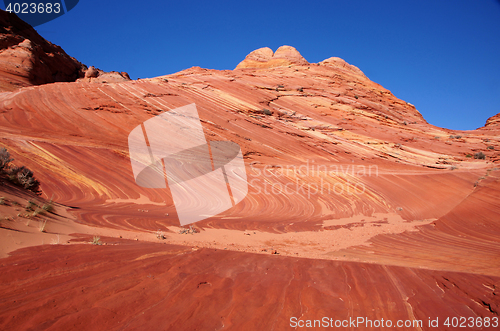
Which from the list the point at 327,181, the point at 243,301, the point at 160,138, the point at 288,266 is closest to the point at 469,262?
the point at 288,266

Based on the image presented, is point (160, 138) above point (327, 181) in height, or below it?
above

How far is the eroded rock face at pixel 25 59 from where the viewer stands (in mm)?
34250

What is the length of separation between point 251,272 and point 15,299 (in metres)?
2.52

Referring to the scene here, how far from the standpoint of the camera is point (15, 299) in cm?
244

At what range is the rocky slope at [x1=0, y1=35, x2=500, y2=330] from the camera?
2.79m

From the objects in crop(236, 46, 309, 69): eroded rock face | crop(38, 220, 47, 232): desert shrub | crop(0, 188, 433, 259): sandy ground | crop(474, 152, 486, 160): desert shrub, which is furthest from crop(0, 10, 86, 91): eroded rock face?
crop(474, 152, 486, 160): desert shrub

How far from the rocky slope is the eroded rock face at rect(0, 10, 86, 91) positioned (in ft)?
58.9

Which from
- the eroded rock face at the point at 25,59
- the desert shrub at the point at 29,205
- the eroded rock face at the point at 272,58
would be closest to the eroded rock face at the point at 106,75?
the eroded rock face at the point at 25,59

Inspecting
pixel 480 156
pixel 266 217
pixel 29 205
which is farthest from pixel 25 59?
pixel 480 156

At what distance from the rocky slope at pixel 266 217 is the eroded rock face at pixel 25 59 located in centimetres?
1796

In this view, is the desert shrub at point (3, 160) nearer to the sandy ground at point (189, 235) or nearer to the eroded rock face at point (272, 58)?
the sandy ground at point (189, 235)

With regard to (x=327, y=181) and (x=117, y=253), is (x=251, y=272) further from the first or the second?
(x=327, y=181)

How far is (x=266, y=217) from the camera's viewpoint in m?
11.0

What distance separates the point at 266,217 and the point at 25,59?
43.6 m
